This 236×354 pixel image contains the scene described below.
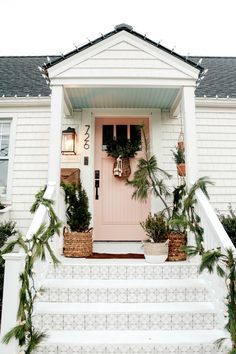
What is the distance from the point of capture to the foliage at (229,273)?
2271mm

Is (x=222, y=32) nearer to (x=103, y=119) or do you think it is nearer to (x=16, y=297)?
(x=103, y=119)

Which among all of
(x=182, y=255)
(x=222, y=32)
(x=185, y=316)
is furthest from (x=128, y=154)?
(x=222, y=32)

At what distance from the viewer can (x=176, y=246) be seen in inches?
143

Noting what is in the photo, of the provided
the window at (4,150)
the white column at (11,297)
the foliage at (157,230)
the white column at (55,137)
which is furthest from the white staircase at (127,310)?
the window at (4,150)

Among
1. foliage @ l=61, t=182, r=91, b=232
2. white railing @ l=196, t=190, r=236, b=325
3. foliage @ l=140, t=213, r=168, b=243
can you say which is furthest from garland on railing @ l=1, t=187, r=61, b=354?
white railing @ l=196, t=190, r=236, b=325

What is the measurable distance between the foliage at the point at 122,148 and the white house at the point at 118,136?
0.16 m

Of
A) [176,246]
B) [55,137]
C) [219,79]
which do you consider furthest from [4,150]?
[219,79]

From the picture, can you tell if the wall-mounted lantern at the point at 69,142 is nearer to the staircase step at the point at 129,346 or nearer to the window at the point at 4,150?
the window at the point at 4,150

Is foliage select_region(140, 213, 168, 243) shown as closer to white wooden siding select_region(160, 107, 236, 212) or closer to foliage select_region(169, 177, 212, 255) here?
foliage select_region(169, 177, 212, 255)

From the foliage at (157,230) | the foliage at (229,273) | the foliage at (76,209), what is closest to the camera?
the foliage at (229,273)

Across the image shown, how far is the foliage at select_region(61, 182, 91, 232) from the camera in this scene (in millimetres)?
4016

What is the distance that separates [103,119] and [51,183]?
78.8 inches

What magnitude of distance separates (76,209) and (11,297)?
5.85 ft

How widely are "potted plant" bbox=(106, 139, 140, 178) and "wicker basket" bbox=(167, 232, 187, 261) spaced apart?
163 cm
